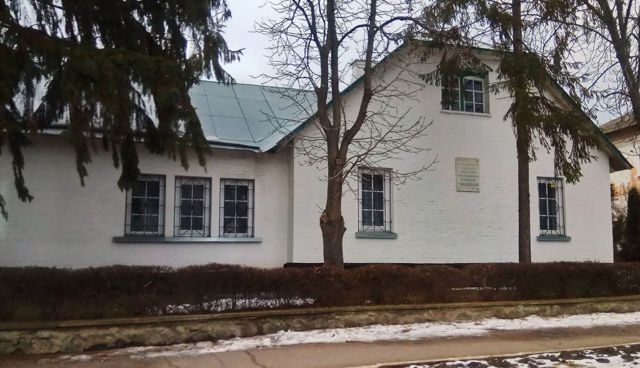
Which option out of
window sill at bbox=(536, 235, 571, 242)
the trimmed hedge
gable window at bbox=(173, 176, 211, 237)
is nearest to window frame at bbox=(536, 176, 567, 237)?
window sill at bbox=(536, 235, 571, 242)

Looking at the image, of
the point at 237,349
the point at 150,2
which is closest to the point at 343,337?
the point at 237,349

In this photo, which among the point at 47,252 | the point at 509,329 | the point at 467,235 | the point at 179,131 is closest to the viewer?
the point at 179,131

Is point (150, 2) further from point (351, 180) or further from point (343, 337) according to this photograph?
point (351, 180)

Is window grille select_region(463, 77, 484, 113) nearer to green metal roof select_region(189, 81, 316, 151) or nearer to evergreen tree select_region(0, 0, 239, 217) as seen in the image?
green metal roof select_region(189, 81, 316, 151)

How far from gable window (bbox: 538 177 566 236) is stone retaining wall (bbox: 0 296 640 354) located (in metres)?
4.97

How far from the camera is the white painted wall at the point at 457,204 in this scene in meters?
14.0

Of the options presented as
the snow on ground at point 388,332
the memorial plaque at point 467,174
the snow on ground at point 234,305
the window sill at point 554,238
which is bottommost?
the snow on ground at point 388,332

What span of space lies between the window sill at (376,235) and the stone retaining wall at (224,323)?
162 inches

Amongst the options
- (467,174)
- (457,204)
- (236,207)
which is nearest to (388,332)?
(236,207)

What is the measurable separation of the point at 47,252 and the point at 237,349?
624 centimetres

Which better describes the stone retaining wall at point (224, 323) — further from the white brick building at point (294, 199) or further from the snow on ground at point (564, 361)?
the white brick building at point (294, 199)

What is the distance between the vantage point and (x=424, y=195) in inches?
589

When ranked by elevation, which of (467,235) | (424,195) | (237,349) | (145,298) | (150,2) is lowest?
(237,349)

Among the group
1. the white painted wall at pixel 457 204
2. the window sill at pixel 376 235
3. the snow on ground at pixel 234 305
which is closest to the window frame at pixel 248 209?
the white painted wall at pixel 457 204
